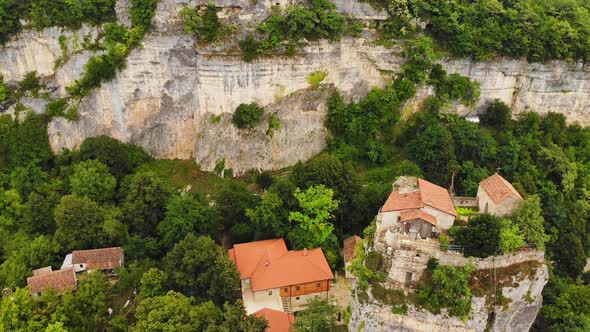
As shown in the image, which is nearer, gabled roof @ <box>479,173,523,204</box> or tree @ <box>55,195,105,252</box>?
gabled roof @ <box>479,173,523,204</box>

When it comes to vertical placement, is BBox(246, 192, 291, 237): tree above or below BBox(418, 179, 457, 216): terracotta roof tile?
below

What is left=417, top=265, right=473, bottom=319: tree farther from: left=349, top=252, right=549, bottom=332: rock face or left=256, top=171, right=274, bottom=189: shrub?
left=256, top=171, right=274, bottom=189: shrub

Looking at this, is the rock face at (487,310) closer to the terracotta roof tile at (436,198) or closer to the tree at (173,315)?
the terracotta roof tile at (436,198)

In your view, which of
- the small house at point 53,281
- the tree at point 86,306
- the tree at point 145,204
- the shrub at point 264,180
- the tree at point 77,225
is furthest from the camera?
the shrub at point 264,180

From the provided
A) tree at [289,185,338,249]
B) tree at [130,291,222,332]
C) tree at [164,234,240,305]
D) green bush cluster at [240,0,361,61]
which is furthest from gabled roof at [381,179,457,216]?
green bush cluster at [240,0,361,61]

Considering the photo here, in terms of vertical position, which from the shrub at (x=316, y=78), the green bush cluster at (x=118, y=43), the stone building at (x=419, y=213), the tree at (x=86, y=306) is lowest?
the tree at (x=86, y=306)

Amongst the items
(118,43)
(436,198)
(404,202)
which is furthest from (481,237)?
(118,43)

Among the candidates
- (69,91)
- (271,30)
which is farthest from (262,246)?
(69,91)

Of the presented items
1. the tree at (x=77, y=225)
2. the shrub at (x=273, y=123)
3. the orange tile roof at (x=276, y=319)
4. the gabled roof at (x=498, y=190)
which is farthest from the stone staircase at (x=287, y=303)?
the shrub at (x=273, y=123)
